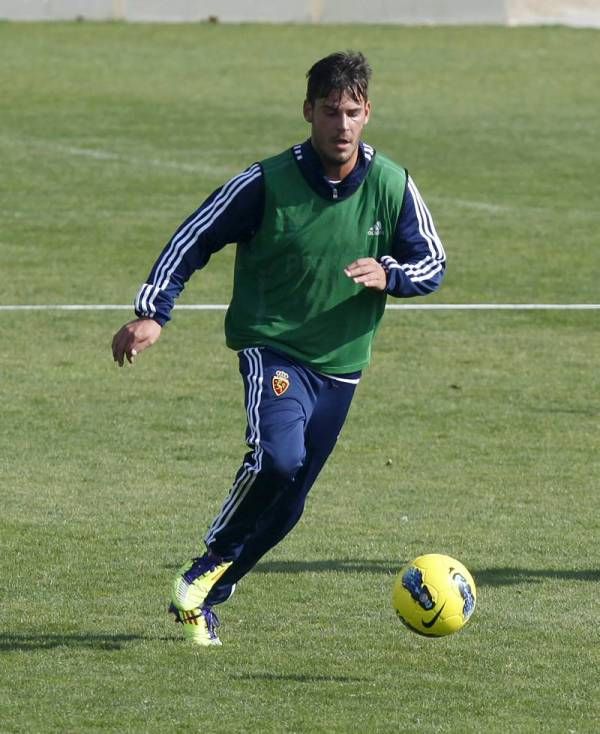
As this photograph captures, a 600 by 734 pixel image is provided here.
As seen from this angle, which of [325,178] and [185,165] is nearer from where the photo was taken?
[325,178]

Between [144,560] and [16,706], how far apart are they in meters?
2.34

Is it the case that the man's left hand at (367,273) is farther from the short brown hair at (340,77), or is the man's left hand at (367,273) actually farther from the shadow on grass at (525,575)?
the shadow on grass at (525,575)

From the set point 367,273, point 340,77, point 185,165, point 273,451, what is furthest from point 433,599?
point 185,165

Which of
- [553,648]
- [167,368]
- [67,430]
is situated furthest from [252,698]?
[167,368]

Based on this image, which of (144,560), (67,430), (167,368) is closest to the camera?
(144,560)

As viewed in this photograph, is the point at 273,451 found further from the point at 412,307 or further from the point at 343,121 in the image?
the point at 412,307

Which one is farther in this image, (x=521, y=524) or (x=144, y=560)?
(x=521, y=524)

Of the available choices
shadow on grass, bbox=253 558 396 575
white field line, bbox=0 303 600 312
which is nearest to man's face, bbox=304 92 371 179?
shadow on grass, bbox=253 558 396 575

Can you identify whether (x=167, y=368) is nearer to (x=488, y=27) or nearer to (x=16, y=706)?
(x=16, y=706)

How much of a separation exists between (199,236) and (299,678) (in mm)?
1825

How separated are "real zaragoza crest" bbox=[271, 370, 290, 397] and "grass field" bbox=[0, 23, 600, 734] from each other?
1087 millimetres

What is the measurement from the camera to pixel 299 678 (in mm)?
7441

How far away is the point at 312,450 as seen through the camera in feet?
25.8

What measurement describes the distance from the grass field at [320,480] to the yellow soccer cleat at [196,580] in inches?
7.5
